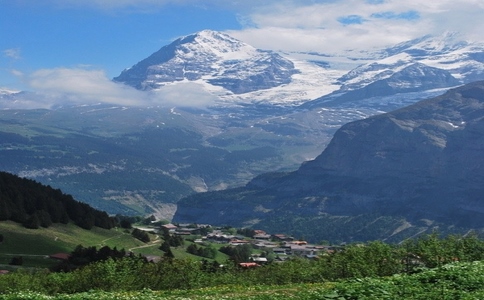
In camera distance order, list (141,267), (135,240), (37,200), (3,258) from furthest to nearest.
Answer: (135,240)
(37,200)
(3,258)
(141,267)

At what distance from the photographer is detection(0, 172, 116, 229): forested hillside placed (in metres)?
150

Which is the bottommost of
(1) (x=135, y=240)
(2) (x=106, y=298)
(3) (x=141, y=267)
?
(1) (x=135, y=240)

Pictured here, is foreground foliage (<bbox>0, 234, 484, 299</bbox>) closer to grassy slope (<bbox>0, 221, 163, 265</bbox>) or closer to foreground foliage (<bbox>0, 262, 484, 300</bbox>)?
foreground foliage (<bbox>0, 262, 484, 300</bbox>)

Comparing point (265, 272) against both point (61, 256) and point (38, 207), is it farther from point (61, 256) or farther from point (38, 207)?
point (38, 207)

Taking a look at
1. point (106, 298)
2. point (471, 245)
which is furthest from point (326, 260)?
point (106, 298)

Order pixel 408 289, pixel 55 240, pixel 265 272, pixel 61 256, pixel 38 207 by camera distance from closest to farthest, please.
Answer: pixel 408 289 < pixel 265 272 < pixel 61 256 < pixel 55 240 < pixel 38 207

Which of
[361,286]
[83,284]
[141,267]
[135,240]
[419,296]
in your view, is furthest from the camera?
[135,240]

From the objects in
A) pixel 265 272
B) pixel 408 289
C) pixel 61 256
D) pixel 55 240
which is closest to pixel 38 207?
pixel 55 240

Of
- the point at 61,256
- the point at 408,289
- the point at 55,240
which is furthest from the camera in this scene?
the point at 55,240

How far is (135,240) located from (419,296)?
464 ft

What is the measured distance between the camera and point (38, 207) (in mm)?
160375

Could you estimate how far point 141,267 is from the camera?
93.6 metres

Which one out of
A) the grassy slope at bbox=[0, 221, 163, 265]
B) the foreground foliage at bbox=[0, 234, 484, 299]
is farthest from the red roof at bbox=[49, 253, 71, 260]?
the foreground foliage at bbox=[0, 234, 484, 299]

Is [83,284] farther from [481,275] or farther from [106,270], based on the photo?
[481,275]
